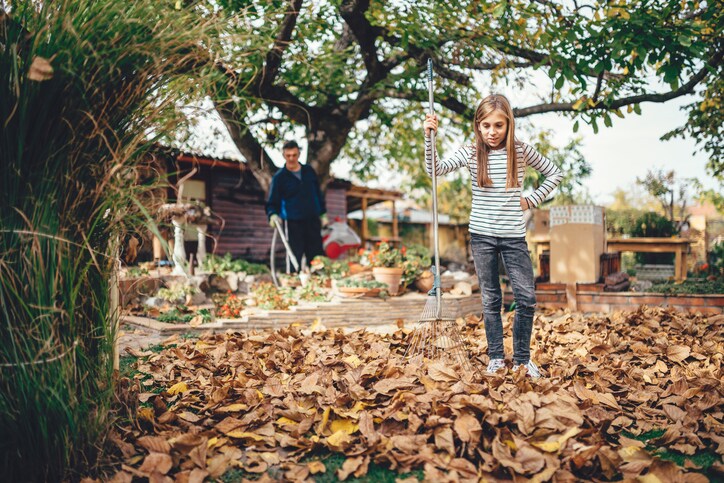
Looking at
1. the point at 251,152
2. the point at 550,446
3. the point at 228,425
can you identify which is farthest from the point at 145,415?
the point at 251,152

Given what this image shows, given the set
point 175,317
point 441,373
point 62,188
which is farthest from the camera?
point 175,317

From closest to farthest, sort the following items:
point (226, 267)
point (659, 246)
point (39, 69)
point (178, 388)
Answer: point (39, 69)
point (178, 388)
point (659, 246)
point (226, 267)

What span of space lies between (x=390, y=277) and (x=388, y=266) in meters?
0.26

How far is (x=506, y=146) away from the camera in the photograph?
111 inches

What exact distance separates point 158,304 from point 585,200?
62.7ft

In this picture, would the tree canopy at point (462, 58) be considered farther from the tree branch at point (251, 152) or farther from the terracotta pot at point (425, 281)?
the terracotta pot at point (425, 281)

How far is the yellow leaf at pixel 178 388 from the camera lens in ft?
8.04

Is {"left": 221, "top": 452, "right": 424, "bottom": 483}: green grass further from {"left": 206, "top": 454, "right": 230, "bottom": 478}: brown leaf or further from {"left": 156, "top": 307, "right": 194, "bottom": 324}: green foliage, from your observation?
{"left": 156, "top": 307, "right": 194, "bottom": 324}: green foliage

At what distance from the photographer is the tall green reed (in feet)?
4.92

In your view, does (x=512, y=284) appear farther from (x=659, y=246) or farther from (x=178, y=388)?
(x=659, y=246)

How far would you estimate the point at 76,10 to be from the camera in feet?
5.05

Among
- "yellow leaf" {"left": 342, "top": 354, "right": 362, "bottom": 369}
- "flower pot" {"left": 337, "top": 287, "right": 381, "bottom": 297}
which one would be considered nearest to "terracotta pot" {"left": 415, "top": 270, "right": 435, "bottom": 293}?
"flower pot" {"left": 337, "top": 287, "right": 381, "bottom": 297}

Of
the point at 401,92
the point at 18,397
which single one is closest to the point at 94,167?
the point at 18,397

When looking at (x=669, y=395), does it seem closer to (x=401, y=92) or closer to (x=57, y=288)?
(x=57, y=288)
